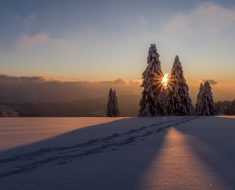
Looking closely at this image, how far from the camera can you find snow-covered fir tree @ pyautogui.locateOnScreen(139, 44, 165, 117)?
3816 centimetres

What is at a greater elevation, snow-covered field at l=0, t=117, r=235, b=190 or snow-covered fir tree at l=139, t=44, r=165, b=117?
snow-covered fir tree at l=139, t=44, r=165, b=117

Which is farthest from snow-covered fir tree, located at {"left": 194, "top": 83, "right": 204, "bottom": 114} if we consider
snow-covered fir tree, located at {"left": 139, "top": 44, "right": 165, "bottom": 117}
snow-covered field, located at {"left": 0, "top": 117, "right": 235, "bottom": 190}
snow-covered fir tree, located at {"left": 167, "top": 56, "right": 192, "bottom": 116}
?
snow-covered field, located at {"left": 0, "top": 117, "right": 235, "bottom": 190}

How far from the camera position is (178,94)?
42.1 m

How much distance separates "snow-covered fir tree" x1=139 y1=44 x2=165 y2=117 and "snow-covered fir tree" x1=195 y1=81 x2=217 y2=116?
12456mm

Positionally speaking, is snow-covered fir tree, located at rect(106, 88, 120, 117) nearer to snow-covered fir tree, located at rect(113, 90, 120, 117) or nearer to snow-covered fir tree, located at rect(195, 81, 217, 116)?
snow-covered fir tree, located at rect(113, 90, 120, 117)

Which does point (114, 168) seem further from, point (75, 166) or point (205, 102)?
point (205, 102)

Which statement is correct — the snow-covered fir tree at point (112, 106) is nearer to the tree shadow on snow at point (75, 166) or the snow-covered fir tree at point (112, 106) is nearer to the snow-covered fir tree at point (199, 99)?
the snow-covered fir tree at point (199, 99)

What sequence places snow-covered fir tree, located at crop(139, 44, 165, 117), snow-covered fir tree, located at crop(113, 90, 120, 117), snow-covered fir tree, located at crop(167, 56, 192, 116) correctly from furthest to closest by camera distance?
snow-covered fir tree, located at crop(113, 90, 120, 117), snow-covered fir tree, located at crop(167, 56, 192, 116), snow-covered fir tree, located at crop(139, 44, 165, 117)

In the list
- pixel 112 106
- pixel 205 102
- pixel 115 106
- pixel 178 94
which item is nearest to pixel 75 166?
pixel 178 94

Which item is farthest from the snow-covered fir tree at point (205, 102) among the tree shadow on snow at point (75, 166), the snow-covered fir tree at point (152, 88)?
the tree shadow on snow at point (75, 166)

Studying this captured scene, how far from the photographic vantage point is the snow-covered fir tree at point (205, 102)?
159ft

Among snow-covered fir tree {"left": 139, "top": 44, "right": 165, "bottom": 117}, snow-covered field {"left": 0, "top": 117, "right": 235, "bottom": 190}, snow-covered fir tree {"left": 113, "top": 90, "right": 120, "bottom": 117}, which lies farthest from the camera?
snow-covered fir tree {"left": 113, "top": 90, "right": 120, "bottom": 117}

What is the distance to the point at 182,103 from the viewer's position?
139 feet

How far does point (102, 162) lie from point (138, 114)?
35.2 metres
